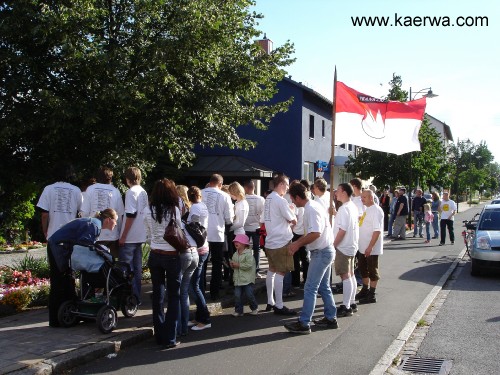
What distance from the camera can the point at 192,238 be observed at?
6.28m

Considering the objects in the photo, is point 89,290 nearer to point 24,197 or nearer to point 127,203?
point 127,203

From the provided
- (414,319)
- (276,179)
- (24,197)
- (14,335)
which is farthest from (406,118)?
(24,197)

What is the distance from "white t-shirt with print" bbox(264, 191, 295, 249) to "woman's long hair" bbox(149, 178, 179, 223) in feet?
6.82

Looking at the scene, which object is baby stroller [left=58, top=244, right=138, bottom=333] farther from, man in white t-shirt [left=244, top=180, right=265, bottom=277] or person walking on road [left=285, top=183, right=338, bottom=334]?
man in white t-shirt [left=244, top=180, right=265, bottom=277]

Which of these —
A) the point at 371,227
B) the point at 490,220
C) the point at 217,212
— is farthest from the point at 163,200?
the point at 490,220

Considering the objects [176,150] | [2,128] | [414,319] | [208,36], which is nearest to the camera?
[414,319]

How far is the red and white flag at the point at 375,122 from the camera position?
30.3 feet

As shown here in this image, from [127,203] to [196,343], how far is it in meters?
2.07

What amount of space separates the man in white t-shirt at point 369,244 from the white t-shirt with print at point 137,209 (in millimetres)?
3636

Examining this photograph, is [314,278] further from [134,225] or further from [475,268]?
[475,268]

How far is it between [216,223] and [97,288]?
7.38ft

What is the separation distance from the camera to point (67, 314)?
21.2 ft

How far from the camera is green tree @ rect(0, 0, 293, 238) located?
9.38m

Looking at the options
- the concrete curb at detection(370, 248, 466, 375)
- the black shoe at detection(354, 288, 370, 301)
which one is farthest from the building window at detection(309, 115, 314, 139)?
the black shoe at detection(354, 288, 370, 301)
